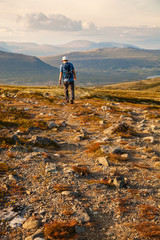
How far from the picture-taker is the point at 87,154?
10.7 m

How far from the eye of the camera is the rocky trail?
5.17 m

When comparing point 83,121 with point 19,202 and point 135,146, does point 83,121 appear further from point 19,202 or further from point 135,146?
point 19,202

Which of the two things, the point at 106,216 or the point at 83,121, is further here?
the point at 83,121

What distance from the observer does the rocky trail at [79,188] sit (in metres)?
5.17

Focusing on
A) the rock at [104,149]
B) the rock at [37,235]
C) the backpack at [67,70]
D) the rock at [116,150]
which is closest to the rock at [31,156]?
the rock at [104,149]

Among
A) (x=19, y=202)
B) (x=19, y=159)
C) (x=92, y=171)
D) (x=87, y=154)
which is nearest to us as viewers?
(x=19, y=202)

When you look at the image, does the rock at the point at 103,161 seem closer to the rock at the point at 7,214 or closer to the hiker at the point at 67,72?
the rock at the point at 7,214

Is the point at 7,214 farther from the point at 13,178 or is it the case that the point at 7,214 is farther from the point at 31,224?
the point at 13,178

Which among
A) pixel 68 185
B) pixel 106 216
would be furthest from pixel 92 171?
pixel 106 216

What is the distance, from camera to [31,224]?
5.25 m

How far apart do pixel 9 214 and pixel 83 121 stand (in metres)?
12.7

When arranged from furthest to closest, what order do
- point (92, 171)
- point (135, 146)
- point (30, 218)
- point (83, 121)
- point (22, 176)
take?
point (83, 121), point (135, 146), point (92, 171), point (22, 176), point (30, 218)

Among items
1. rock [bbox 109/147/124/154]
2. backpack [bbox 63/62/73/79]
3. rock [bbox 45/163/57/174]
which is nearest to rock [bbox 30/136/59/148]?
rock [bbox 45/163/57/174]

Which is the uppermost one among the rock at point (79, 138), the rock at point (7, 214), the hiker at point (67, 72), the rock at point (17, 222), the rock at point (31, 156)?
the hiker at point (67, 72)
